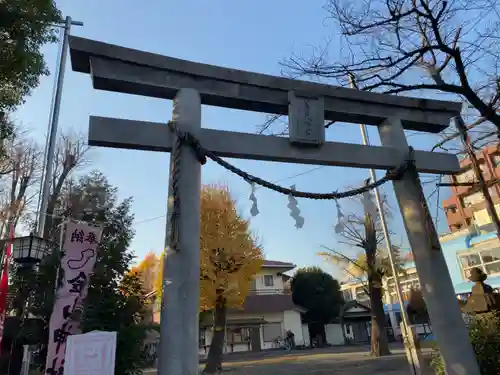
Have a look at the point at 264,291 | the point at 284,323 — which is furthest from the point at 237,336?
the point at 264,291

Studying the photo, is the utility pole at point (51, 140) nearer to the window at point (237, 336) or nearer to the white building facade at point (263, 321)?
the white building facade at point (263, 321)

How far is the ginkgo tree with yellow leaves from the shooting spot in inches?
615

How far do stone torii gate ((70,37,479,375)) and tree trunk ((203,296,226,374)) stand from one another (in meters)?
12.2

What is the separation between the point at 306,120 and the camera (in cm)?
502

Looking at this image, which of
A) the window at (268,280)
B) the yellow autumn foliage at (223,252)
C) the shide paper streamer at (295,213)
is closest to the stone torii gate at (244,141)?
the shide paper streamer at (295,213)

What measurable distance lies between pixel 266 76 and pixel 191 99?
1.15 metres

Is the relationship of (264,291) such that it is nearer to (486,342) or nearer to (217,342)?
(217,342)

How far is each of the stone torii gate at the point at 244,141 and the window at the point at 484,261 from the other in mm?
24529

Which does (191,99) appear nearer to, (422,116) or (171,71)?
(171,71)

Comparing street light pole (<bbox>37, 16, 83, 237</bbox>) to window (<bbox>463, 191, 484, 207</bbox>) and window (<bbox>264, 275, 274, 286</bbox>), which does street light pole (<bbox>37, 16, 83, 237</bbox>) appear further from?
window (<bbox>463, 191, 484, 207</bbox>)

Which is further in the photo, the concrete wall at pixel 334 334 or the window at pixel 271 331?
the concrete wall at pixel 334 334

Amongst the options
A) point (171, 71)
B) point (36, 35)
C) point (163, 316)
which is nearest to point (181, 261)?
point (163, 316)

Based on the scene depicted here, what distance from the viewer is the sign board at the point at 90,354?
3.66 metres

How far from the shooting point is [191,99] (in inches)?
179
